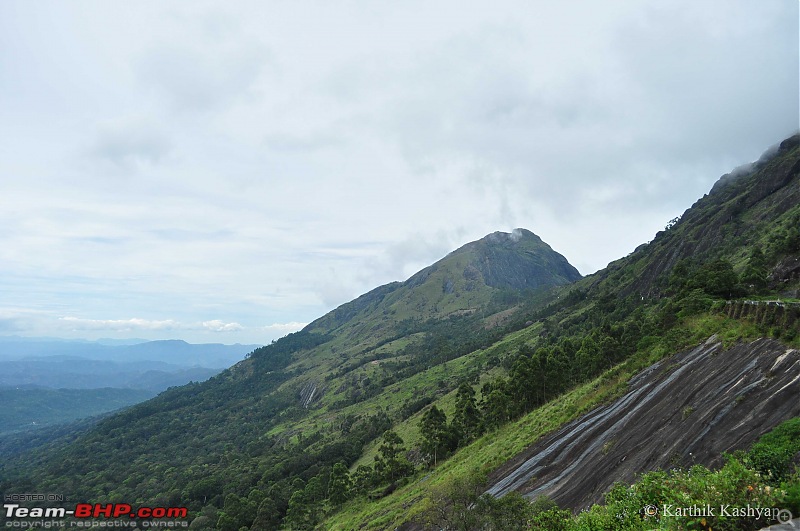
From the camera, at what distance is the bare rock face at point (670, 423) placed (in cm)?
2506

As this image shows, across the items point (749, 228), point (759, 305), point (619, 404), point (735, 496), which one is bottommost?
point (619, 404)

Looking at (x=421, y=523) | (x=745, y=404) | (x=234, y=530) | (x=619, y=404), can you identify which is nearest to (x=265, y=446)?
(x=234, y=530)

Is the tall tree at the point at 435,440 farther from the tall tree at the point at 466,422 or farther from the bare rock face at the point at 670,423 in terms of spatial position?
the bare rock face at the point at 670,423

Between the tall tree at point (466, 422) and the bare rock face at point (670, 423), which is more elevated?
the bare rock face at point (670, 423)

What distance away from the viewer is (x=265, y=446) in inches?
7377

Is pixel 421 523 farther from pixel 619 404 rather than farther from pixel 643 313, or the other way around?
pixel 643 313

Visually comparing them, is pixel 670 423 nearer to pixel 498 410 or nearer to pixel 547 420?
pixel 547 420

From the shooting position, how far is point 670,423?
31.0 metres

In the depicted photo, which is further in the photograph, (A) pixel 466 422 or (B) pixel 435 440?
(A) pixel 466 422

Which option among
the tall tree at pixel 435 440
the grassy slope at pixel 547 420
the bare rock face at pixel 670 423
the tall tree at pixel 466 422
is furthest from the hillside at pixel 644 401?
the tall tree at pixel 435 440

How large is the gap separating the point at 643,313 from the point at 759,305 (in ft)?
244

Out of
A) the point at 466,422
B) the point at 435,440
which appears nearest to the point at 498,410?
the point at 466,422

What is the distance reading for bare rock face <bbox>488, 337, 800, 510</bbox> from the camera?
2506cm

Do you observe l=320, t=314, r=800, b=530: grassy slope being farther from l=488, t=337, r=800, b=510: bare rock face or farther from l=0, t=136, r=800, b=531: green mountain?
l=488, t=337, r=800, b=510: bare rock face
